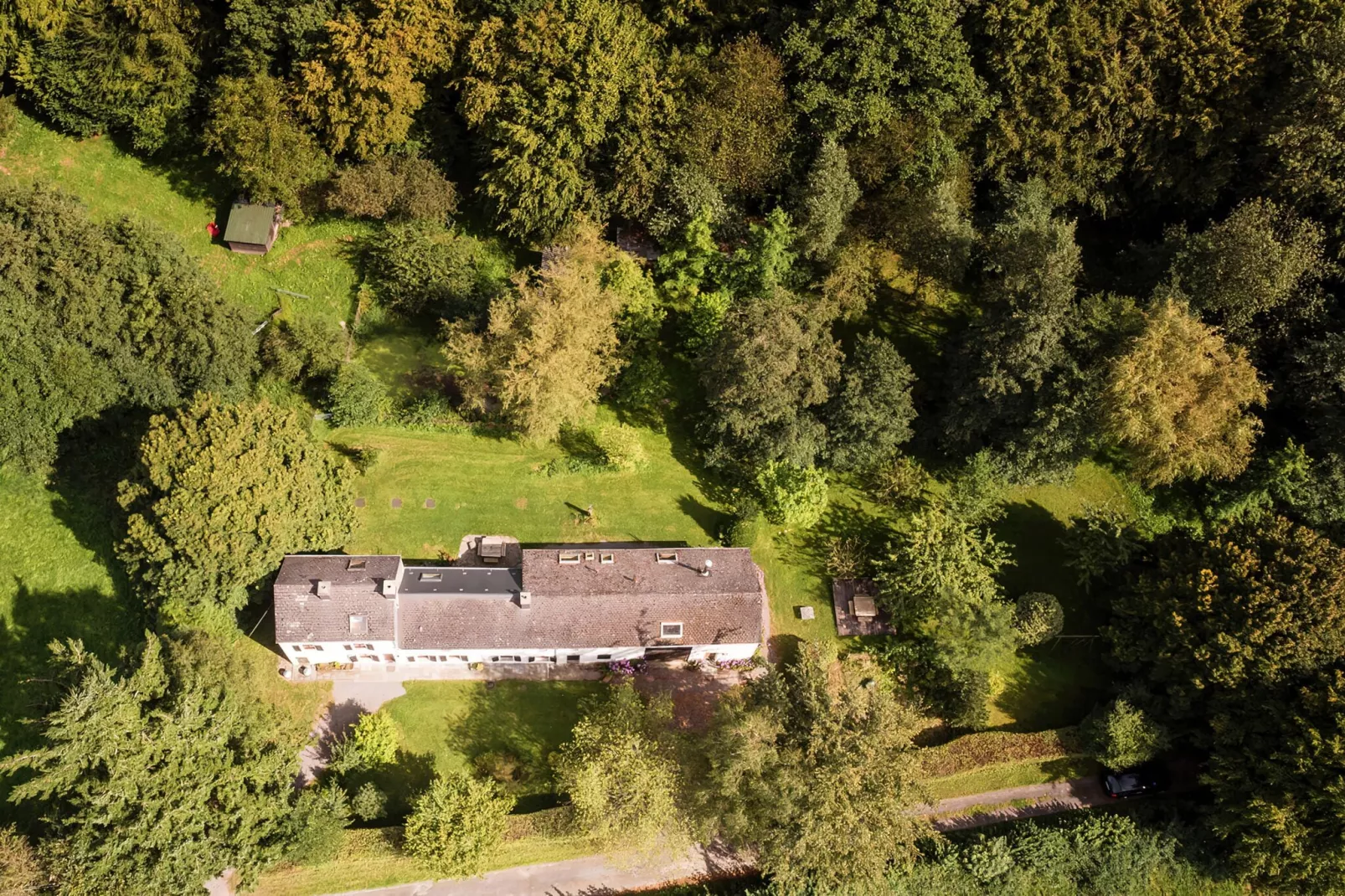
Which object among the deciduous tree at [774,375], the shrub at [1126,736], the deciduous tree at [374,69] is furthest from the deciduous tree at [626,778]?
the deciduous tree at [374,69]

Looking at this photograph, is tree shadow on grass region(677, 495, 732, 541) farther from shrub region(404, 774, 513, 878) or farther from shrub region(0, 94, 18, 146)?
shrub region(0, 94, 18, 146)

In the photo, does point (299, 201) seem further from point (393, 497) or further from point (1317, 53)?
point (1317, 53)

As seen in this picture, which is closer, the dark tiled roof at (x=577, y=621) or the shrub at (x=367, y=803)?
the shrub at (x=367, y=803)

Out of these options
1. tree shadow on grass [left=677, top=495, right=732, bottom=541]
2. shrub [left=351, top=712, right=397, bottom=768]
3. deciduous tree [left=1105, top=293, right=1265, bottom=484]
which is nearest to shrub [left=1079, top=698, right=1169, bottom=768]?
deciduous tree [left=1105, top=293, right=1265, bottom=484]

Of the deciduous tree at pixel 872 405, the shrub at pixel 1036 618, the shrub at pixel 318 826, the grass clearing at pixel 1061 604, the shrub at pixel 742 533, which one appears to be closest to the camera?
the shrub at pixel 318 826

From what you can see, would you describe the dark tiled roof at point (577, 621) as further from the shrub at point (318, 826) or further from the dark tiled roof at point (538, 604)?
the shrub at point (318, 826)

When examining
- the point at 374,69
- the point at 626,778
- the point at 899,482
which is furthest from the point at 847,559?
the point at 374,69
